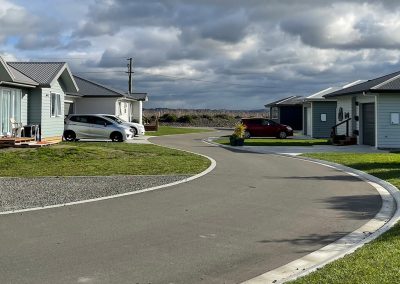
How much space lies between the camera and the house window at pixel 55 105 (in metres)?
27.9

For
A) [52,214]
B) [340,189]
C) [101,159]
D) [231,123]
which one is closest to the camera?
[52,214]

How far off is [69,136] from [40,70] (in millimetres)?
4921

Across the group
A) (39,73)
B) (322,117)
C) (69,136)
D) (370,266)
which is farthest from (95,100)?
(370,266)

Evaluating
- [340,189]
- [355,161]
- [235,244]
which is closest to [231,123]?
[355,161]

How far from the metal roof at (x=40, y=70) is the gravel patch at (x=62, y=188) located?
13.2 m

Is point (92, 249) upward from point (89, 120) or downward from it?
downward

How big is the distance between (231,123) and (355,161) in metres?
56.4

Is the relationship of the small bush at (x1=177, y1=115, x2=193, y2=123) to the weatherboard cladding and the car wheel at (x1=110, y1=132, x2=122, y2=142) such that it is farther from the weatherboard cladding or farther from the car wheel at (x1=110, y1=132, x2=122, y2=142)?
the car wheel at (x1=110, y1=132, x2=122, y2=142)

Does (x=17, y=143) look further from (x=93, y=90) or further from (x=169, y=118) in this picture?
(x=169, y=118)

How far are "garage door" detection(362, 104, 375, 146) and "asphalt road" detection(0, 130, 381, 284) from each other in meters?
15.1

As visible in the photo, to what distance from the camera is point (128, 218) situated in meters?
9.05

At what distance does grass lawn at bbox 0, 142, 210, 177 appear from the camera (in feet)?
50.4

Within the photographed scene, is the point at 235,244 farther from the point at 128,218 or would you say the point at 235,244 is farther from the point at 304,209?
the point at 304,209

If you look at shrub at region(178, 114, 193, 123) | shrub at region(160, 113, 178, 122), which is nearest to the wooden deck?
shrub at region(160, 113, 178, 122)
